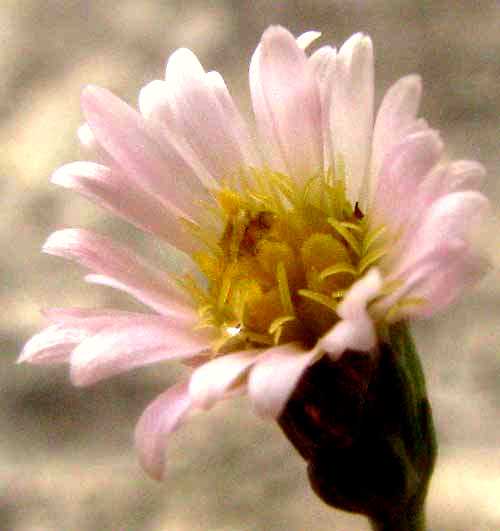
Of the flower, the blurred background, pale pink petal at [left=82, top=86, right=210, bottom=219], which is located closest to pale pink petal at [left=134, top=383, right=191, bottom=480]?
the flower

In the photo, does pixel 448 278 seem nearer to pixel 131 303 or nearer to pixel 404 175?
pixel 404 175

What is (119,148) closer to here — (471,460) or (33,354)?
(33,354)

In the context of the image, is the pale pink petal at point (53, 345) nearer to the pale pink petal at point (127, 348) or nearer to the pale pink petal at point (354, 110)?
the pale pink petal at point (127, 348)

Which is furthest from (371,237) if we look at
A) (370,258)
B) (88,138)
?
(88,138)

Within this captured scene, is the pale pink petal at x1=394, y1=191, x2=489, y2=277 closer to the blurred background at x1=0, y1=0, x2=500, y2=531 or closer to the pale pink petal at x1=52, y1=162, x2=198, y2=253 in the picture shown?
the pale pink petal at x1=52, y1=162, x2=198, y2=253

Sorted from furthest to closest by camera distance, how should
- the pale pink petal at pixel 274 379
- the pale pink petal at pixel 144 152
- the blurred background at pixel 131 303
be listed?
the blurred background at pixel 131 303 < the pale pink petal at pixel 144 152 < the pale pink petal at pixel 274 379

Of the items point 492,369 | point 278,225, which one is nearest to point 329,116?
point 278,225

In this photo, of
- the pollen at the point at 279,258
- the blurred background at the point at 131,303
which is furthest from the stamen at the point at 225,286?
the blurred background at the point at 131,303
